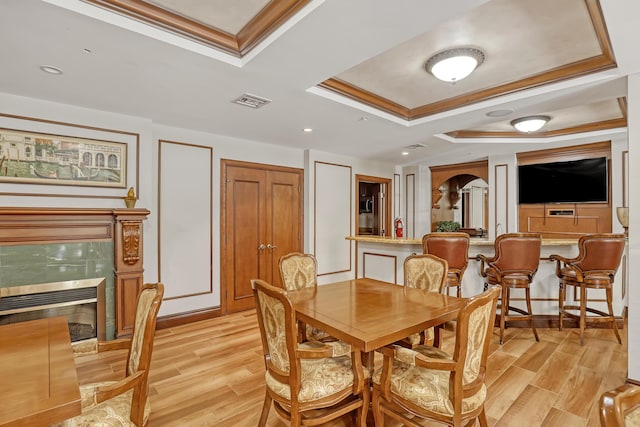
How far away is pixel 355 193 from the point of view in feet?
19.1

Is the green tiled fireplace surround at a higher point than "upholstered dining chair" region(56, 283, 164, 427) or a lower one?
higher

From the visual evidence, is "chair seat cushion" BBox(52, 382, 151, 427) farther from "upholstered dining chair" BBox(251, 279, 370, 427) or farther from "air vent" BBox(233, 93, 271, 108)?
"air vent" BBox(233, 93, 271, 108)

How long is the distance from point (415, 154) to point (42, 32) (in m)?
4.92

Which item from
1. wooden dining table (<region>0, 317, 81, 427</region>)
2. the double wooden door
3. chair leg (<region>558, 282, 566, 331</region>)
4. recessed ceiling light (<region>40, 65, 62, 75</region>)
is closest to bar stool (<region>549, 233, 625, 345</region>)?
chair leg (<region>558, 282, 566, 331</region>)

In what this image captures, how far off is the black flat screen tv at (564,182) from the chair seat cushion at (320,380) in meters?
5.04

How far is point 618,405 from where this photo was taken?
2.49 feet

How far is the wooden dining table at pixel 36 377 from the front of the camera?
1.03 meters

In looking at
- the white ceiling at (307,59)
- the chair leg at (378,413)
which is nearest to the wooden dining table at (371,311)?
the chair leg at (378,413)

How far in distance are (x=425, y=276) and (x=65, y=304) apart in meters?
3.38

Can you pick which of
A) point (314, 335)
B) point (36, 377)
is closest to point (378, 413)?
point (314, 335)

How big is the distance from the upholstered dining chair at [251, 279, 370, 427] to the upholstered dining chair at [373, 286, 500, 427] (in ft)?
0.55

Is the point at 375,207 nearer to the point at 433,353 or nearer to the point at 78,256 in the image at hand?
the point at 433,353

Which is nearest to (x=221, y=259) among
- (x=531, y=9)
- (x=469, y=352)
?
(x=469, y=352)

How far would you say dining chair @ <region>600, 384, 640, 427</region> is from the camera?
755 mm
